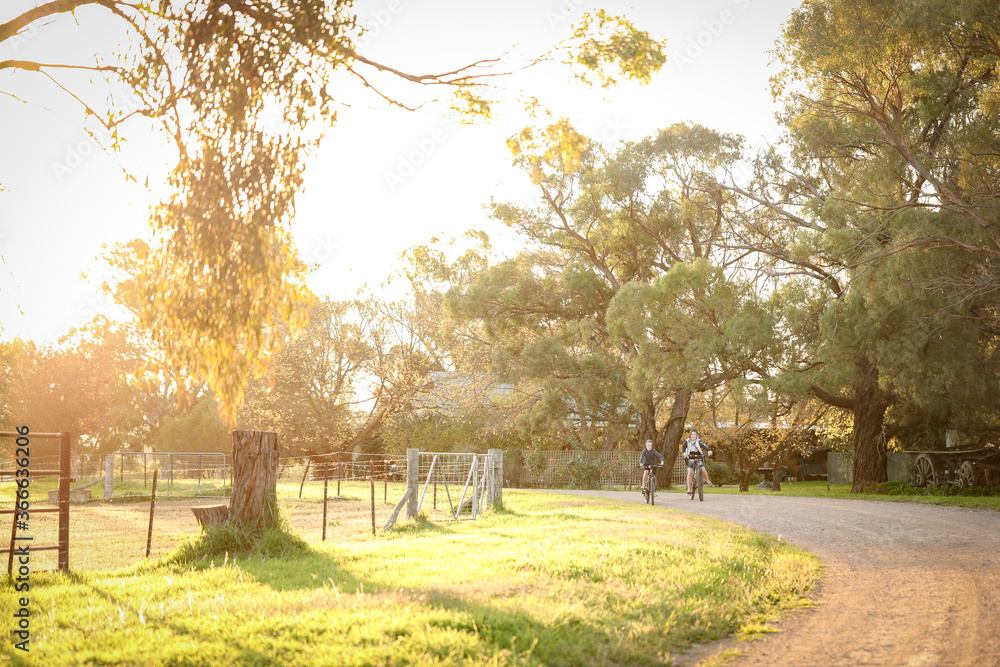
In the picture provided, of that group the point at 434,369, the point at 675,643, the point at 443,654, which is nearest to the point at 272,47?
the point at 443,654

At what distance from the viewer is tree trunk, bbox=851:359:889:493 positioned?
26.6m

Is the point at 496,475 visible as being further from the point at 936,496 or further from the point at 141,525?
the point at 936,496

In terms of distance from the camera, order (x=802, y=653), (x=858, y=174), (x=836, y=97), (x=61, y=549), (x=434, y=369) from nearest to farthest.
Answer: (x=802, y=653) → (x=61, y=549) → (x=836, y=97) → (x=858, y=174) → (x=434, y=369)

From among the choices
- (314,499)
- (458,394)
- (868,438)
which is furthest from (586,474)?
(314,499)

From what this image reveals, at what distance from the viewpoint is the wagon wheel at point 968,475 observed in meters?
23.9

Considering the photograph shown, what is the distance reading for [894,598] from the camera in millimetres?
6777

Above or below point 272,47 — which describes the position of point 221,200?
below

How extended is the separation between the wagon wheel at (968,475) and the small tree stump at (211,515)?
2304cm

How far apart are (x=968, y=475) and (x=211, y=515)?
23550mm

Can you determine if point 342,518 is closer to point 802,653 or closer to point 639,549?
point 639,549

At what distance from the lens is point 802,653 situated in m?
5.10

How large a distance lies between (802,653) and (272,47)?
280 inches

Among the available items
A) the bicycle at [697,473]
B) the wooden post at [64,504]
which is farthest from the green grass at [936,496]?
the wooden post at [64,504]

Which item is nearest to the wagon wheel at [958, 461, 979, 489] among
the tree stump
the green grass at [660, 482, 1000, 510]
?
the green grass at [660, 482, 1000, 510]
